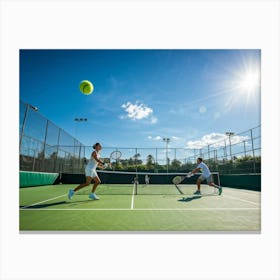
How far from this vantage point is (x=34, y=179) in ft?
37.7

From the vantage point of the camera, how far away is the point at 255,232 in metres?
3.32

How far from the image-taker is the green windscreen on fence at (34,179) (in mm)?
10273

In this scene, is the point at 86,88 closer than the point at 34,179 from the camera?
Yes

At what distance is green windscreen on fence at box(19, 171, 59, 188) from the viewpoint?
1027cm

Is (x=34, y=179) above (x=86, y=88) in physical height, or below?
below

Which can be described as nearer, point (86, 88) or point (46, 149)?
point (86, 88)

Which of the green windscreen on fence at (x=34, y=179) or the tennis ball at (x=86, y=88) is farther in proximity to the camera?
the green windscreen on fence at (x=34, y=179)

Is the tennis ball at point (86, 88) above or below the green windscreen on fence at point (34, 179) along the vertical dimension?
above

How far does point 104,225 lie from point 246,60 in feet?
14.4

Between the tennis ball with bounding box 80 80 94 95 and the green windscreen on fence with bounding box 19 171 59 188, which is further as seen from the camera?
the green windscreen on fence with bounding box 19 171 59 188

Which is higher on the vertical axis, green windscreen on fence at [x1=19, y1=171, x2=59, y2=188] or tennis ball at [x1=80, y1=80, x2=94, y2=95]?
tennis ball at [x1=80, y1=80, x2=94, y2=95]
